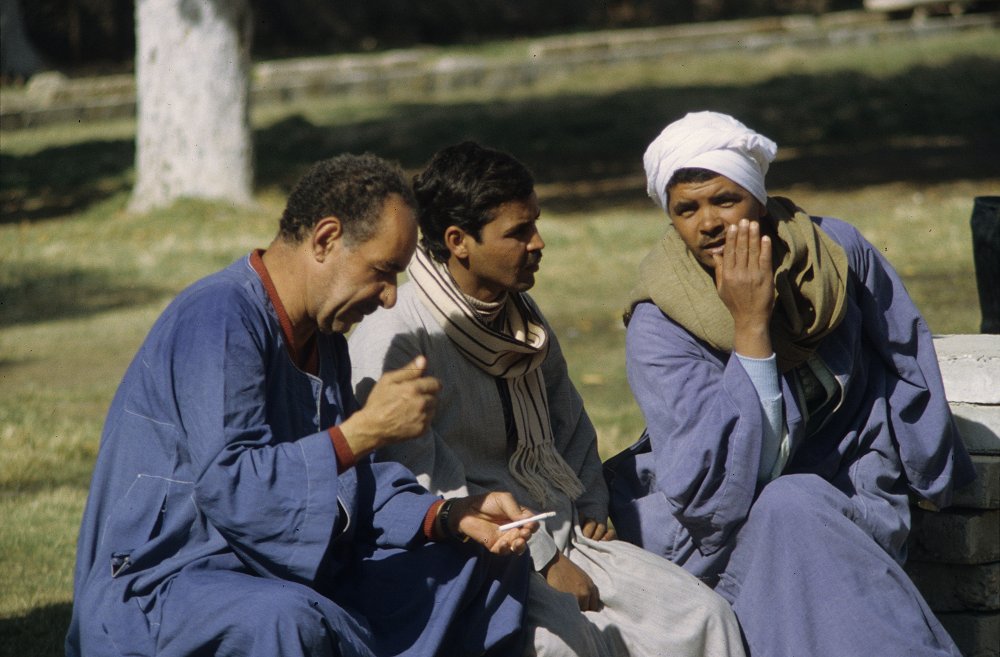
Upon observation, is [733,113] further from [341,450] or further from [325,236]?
[341,450]

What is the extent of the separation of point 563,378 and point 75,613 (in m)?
1.66

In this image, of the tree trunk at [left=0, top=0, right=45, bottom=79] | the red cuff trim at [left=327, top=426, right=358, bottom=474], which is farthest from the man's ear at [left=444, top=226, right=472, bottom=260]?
the tree trunk at [left=0, top=0, right=45, bottom=79]

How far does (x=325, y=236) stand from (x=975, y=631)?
2.37 meters

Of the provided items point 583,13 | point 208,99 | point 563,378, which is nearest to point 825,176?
point 208,99

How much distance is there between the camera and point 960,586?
4.29 m

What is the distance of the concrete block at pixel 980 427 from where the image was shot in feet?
14.3

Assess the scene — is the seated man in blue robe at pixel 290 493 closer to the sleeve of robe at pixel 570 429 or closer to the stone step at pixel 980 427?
the sleeve of robe at pixel 570 429

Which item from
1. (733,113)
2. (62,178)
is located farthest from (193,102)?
(733,113)

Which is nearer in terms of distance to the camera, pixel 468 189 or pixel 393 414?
pixel 393 414

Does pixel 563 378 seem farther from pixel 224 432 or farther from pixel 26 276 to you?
pixel 26 276

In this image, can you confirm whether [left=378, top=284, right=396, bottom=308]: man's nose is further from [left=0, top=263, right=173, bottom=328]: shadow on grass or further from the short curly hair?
[left=0, top=263, right=173, bottom=328]: shadow on grass

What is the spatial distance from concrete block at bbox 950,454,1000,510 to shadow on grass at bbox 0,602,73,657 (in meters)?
2.82

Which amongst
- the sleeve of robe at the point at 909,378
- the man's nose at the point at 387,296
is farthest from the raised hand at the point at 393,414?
the sleeve of robe at the point at 909,378

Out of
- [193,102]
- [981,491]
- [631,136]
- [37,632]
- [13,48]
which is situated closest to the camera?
[981,491]
